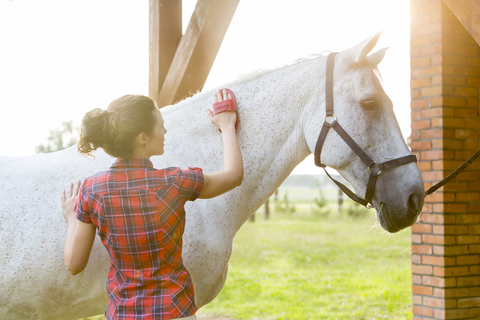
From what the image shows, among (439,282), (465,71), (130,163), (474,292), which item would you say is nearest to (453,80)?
(465,71)

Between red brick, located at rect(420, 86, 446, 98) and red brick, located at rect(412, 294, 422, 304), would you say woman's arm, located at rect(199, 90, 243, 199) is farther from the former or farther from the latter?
red brick, located at rect(412, 294, 422, 304)

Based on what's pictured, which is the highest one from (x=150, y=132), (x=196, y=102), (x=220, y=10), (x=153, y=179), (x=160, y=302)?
(x=220, y=10)

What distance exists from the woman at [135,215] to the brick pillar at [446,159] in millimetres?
2623

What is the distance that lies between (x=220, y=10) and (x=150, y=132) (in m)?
1.64

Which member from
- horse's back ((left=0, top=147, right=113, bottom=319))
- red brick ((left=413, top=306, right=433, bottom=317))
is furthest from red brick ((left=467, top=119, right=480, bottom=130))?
horse's back ((left=0, top=147, right=113, bottom=319))

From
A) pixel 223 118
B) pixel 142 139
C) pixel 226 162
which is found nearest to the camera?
pixel 142 139

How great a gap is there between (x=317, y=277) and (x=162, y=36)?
18.5ft

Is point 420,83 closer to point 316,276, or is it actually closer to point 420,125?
point 420,125

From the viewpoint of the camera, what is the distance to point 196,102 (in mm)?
2082

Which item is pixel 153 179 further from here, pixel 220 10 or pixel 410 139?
pixel 410 139

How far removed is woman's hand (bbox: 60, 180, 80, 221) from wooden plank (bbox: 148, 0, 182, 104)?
4.84 feet

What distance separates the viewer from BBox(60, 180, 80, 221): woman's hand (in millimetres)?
1618

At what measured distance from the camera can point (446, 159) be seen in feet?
11.0

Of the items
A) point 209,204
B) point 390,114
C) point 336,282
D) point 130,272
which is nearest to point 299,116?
point 390,114
